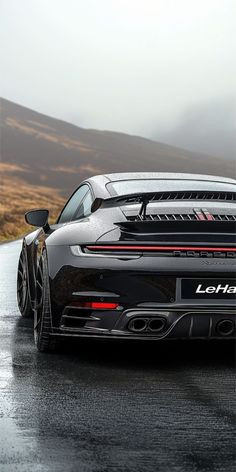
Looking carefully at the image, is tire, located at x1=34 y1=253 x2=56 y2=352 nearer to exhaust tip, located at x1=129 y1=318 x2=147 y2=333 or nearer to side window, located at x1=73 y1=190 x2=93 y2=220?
side window, located at x1=73 y1=190 x2=93 y2=220

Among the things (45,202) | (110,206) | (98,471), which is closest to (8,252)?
(110,206)

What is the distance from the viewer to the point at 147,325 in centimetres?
592

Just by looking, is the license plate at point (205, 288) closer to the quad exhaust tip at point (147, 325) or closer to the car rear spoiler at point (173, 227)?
the quad exhaust tip at point (147, 325)

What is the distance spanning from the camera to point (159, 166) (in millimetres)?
146125

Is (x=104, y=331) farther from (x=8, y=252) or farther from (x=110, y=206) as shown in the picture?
(x=8, y=252)

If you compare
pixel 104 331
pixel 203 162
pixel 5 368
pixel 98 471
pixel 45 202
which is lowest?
pixel 203 162

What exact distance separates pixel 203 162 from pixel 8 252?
6130 inches

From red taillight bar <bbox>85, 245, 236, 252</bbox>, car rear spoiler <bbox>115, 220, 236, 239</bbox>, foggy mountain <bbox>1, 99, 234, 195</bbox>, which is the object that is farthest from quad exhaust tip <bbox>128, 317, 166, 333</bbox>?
foggy mountain <bbox>1, 99, 234, 195</bbox>

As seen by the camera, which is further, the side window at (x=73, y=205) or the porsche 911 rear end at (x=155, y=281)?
the side window at (x=73, y=205)

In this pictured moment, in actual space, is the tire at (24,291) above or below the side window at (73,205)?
below

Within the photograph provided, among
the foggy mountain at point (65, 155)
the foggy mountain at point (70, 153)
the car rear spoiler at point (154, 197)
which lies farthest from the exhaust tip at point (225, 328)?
the foggy mountain at point (70, 153)

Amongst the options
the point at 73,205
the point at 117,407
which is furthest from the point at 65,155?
the point at 117,407

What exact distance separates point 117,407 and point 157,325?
1112mm

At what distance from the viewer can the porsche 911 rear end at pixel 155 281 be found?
5.84 meters
